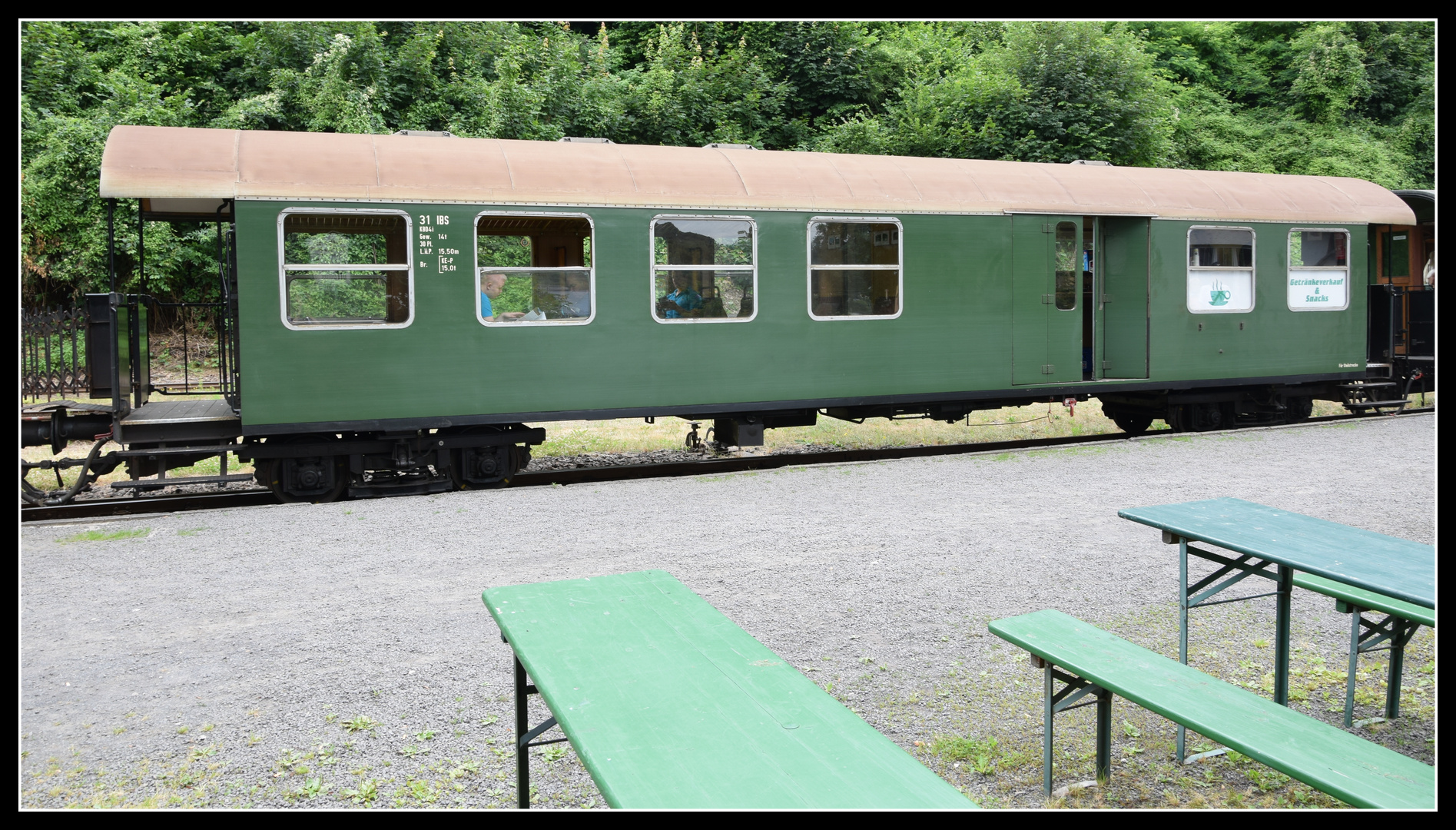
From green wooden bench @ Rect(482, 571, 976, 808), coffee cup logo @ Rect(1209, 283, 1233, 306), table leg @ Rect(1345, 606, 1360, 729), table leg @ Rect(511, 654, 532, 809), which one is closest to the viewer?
green wooden bench @ Rect(482, 571, 976, 808)

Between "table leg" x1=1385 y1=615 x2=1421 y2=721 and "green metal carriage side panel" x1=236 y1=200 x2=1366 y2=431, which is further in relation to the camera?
"green metal carriage side panel" x1=236 y1=200 x2=1366 y2=431

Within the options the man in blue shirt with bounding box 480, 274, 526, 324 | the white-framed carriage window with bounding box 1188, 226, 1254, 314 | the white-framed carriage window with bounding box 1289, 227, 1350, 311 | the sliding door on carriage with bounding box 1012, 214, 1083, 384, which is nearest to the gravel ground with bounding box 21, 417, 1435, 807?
the man in blue shirt with bounding box 480, 274, 526, 324

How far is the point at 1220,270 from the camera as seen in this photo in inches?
510

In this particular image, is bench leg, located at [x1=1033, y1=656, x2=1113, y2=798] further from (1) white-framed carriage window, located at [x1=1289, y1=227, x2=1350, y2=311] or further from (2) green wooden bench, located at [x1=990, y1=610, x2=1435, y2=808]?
(1) white-framed carriage window, located at [x1=1289, y1=227, x2=1350, y2=311]

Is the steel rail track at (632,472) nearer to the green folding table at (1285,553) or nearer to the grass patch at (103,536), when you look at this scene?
the grass patch at (103,536)

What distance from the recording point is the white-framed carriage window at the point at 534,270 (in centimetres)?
949

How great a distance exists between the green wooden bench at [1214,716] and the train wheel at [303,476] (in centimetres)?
702

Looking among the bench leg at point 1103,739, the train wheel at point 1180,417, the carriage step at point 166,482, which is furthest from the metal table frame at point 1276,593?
the train wheel at point 1180,417

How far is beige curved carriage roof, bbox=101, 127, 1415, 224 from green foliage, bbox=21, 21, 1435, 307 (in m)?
9.59

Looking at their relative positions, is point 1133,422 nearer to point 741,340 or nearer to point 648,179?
point 741,340

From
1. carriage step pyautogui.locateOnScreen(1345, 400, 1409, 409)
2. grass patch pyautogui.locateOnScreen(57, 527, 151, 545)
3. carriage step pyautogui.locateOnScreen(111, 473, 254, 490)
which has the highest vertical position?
carriage step pyautogui.locateOnScreen(1345, 400, 1409, 409)

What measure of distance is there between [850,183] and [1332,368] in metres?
7.47

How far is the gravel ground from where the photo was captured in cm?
392
